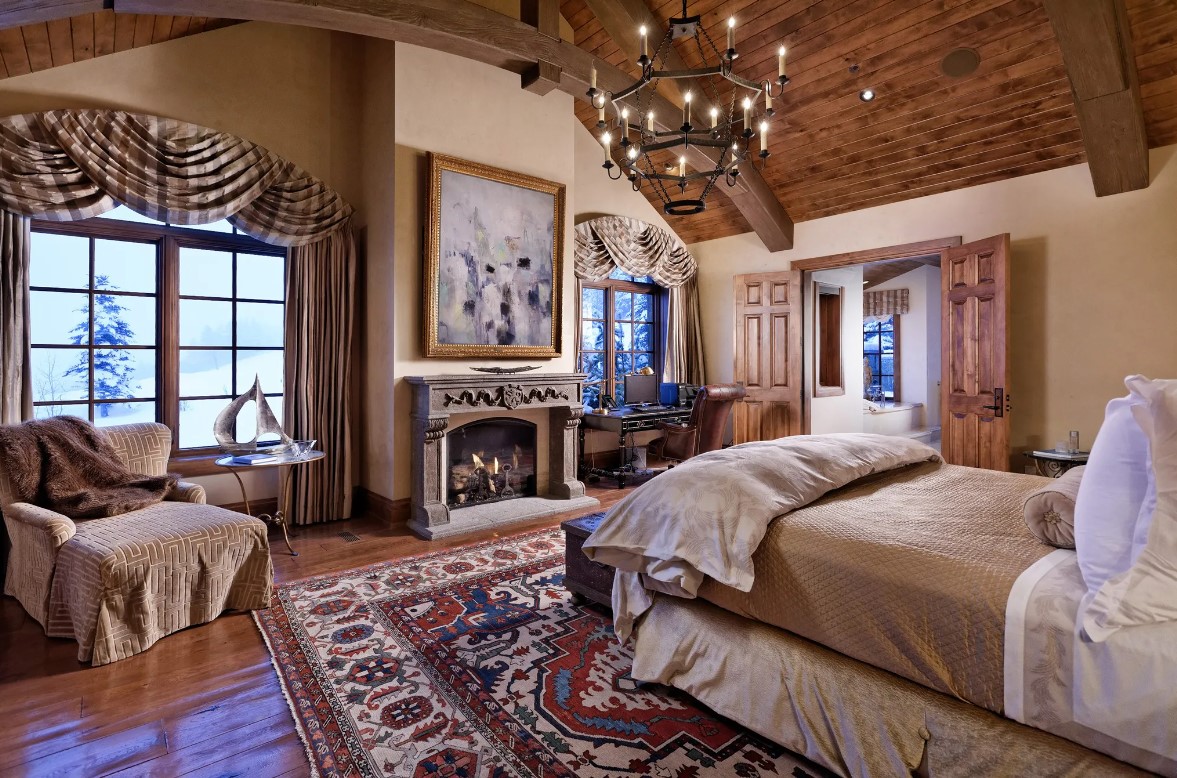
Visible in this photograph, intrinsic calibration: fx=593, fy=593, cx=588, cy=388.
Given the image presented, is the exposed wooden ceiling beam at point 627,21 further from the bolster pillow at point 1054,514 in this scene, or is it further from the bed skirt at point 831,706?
the bed skirt at point 831,706

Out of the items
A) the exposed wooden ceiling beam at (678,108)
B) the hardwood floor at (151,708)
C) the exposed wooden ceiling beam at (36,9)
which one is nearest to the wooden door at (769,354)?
the exposed wooden ceiling beam at (678,108)

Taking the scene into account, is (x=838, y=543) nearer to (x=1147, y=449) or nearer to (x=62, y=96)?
(x=1147, y=449)

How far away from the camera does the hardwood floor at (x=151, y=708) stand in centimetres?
171

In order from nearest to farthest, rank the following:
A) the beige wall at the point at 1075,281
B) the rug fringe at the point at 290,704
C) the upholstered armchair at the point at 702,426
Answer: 1. the rug fringe at the point at 290,704
2. the beige wall at the point at 1075,281
3. the upholstered armchair at the point at 702,426

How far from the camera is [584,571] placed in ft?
8.95

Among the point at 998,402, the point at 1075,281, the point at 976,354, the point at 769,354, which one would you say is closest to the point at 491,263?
the point at 769,354

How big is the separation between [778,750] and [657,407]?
4.15m

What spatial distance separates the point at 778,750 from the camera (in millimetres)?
1762

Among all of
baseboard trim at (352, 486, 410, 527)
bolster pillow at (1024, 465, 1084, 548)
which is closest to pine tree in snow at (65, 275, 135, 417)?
baseboard trim at (352, 486, 410, 527)

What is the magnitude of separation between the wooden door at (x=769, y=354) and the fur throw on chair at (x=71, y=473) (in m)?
5.09

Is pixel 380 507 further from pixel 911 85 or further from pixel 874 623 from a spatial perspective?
pixel 911 85

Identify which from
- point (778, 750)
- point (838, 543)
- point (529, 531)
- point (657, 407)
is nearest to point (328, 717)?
point (778, 750)

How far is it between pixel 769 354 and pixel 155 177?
5.27 meters

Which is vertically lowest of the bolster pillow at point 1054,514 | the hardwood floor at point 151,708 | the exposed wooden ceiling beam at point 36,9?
the hardwood floor at point 151,708
